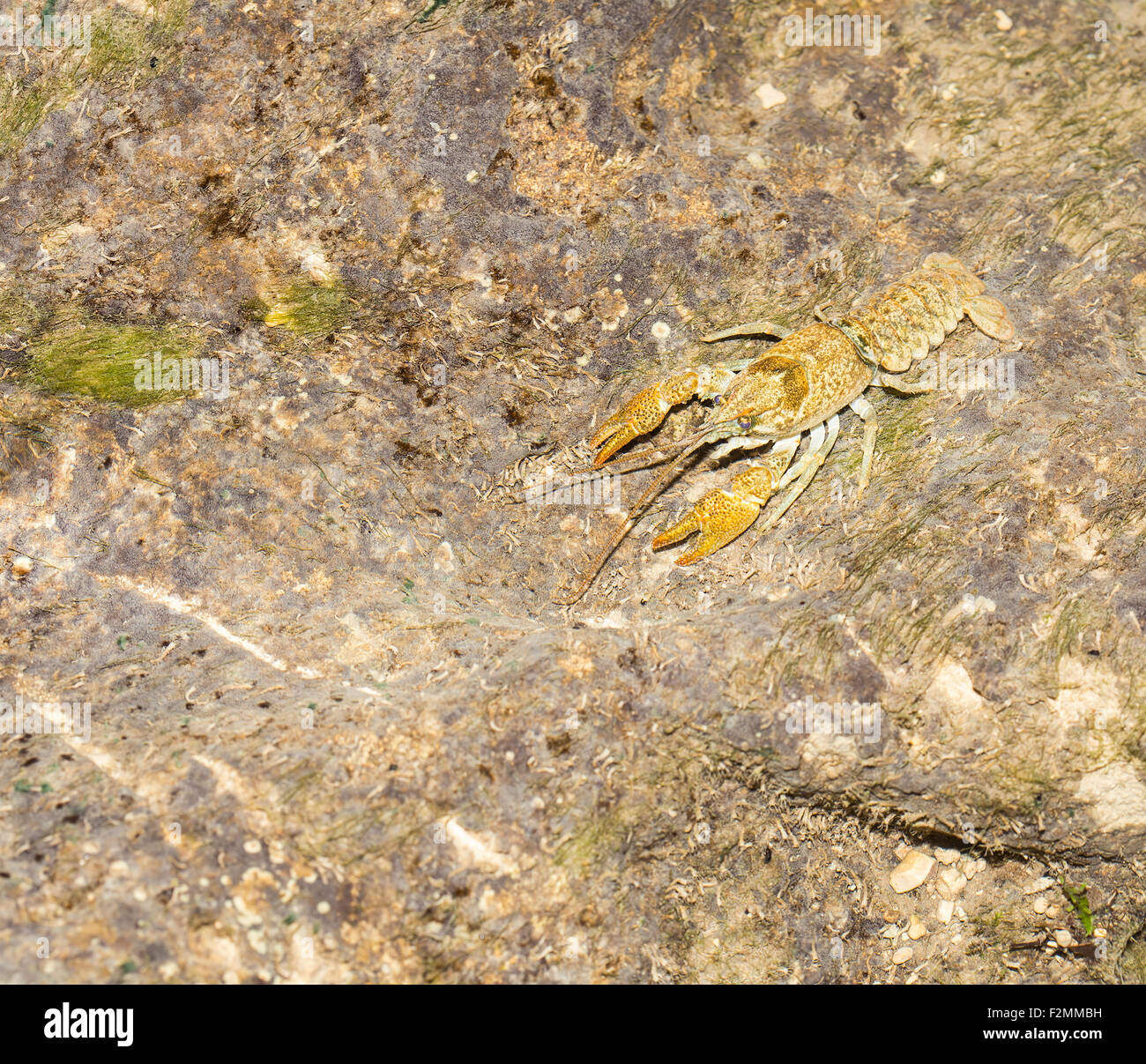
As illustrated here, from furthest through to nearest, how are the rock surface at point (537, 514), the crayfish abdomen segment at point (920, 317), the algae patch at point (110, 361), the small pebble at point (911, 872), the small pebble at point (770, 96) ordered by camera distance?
the small pebble at point (770, 96) → the crayfish abdomen segment at point (920, 317) → the algae patch at point (110, 361) → the small pebble at point (911, 872) → the rock surface at point (537, 514)

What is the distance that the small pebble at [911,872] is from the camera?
4562mm

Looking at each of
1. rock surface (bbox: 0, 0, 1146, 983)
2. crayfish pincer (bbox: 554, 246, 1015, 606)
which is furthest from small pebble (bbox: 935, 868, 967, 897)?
crayfish pincer (bbox: 554, 246, 1015, 606)

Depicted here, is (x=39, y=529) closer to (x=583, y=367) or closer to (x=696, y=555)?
(x=583, y=367)

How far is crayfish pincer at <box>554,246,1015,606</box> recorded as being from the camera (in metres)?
4.81

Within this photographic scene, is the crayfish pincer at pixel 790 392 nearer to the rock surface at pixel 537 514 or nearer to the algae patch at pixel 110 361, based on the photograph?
the rock surface at pixel 537 514

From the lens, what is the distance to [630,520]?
4879mm

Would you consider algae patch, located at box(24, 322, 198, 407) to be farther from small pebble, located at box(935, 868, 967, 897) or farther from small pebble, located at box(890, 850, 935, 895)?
small pebble, located at box(935, 868, 967, 897)

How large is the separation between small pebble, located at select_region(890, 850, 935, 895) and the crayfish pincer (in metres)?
2.06

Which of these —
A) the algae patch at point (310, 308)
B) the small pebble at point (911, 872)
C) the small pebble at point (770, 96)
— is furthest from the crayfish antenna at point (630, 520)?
the small pebble at point (770, 96)

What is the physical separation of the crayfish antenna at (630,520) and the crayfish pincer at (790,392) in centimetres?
1
